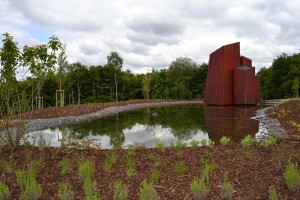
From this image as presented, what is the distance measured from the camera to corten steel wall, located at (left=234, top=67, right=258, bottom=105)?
22453 mm

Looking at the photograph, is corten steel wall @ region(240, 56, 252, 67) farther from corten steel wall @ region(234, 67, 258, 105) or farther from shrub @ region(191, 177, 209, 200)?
shrub @ region(191, 177, 209, 200)

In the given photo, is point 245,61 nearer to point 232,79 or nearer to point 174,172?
point 232,79

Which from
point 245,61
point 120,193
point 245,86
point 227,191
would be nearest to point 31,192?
point 120,193

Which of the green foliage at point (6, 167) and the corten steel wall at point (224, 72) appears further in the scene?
the corten steel wall at point (224, 72)

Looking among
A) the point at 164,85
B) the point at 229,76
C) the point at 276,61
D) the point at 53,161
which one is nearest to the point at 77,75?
the point at 164,85

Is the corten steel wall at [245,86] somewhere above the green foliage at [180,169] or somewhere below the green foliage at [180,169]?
above

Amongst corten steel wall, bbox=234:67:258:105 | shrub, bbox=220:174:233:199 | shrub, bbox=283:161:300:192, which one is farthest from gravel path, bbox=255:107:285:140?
corten steel wall, bbox=234:67:258:105

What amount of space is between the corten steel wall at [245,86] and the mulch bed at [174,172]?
1823 cm

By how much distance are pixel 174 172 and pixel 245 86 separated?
65.4 ft

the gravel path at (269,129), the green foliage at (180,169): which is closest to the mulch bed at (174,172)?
the green foliage at (180,169)

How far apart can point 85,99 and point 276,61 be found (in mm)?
25194

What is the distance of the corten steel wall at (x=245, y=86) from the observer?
22.5m

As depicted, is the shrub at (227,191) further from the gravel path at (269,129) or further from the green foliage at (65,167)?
the gravel path at (269,129)

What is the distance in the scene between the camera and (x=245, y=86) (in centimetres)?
2242
